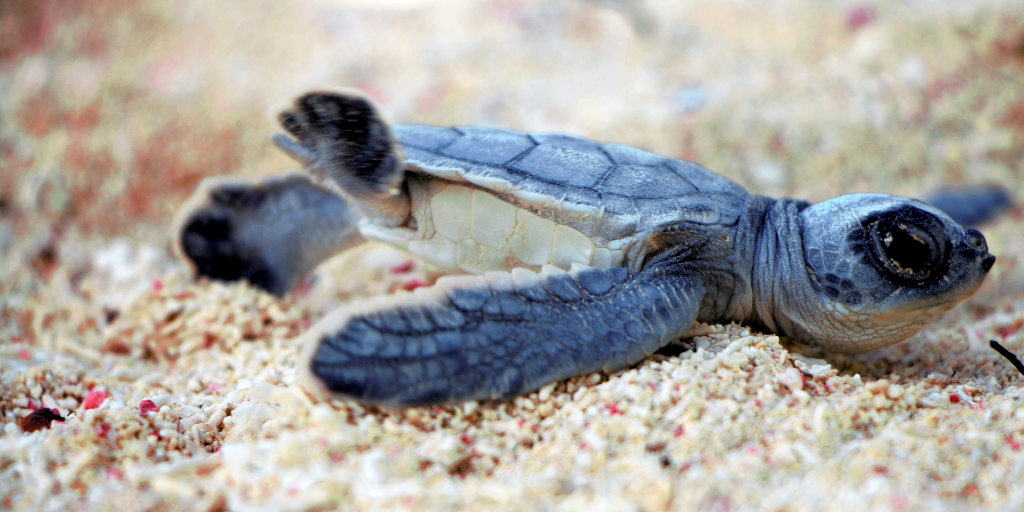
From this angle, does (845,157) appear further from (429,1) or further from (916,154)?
(429,1)

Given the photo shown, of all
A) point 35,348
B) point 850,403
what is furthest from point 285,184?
point 850,403

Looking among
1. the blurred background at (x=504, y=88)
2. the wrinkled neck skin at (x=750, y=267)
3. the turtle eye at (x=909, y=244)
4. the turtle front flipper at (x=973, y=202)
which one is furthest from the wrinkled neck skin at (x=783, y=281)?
the turtle front flipper at (x=973, y=202)

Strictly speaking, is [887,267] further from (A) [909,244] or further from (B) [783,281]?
(B) [783,281]

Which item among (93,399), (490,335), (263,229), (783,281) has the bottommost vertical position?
(93,399)

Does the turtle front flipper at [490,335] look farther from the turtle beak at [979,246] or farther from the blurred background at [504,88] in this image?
the blurred background at [504,88]

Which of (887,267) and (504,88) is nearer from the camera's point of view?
(887,267)

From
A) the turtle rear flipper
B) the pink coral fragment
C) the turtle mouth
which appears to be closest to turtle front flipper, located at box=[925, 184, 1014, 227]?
the turtle mouth

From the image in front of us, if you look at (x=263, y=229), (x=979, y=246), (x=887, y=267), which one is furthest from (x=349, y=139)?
(x=979, y=246)
